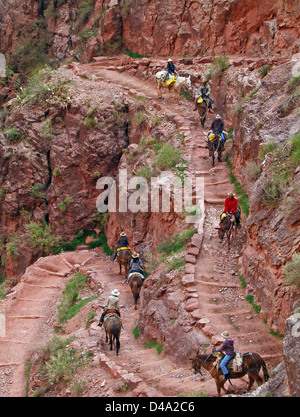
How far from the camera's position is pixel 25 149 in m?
27.3

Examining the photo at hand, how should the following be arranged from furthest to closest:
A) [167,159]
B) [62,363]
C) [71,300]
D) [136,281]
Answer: [167,159] → [71,300] → [136,281] → [62,363]

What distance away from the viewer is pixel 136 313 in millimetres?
18297

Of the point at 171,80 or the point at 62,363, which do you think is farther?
the point at 171,80

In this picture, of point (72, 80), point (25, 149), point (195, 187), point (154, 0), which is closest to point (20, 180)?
point (25, 149)

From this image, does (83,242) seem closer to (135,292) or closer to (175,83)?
(175,83)

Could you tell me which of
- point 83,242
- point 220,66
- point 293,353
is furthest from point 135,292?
point 220,66

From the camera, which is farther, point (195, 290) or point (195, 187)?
point (195, 187)

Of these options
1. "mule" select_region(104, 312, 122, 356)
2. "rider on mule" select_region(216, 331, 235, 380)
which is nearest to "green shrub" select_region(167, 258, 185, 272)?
"mule" select_region(104, 312, 122, 356)

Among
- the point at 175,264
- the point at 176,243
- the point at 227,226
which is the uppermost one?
the point at 227,226

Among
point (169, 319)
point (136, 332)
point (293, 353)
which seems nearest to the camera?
point (293, 353)

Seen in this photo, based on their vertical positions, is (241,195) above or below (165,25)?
below

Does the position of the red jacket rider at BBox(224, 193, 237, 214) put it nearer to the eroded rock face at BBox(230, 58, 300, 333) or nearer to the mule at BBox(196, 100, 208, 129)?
the eroded rock face at BBox(230, 58, 300, 333)

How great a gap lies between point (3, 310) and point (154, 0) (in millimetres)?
19105

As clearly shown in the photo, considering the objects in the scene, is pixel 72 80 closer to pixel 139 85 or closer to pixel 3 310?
pixel 139 85
